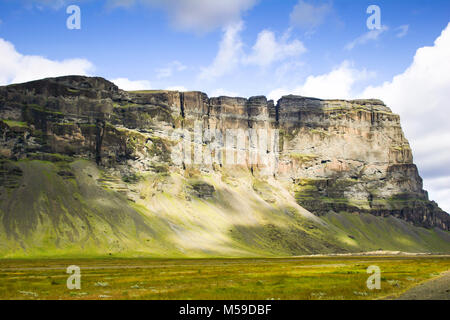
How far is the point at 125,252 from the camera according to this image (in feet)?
630

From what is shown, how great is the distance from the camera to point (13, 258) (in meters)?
164

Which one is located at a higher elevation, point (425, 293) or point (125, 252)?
point (425, 293)

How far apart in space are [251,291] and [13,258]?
14727cm

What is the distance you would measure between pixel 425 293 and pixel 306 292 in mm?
10024

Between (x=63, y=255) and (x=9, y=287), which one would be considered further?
(x=63, y=255)
